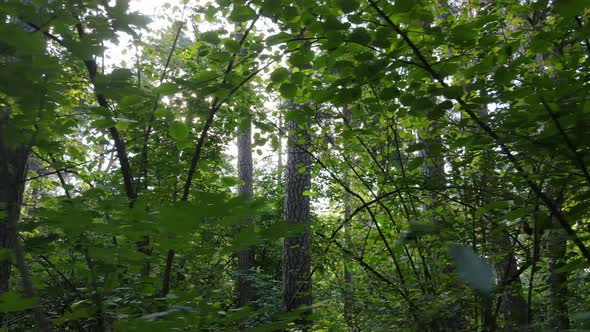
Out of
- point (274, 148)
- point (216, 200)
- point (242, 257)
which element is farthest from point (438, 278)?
point (242, 257)

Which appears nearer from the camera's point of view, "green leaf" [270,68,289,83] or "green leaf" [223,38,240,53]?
"green leaf" [223,38,240,53]

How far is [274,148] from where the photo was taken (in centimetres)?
300

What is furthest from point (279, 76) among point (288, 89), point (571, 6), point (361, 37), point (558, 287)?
point (558, 287)

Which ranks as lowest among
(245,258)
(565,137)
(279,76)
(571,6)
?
(245,258)

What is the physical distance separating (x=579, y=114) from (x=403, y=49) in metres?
0.77

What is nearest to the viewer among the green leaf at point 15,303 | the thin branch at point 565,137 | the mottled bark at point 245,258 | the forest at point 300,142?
the green leaf at point 15,303

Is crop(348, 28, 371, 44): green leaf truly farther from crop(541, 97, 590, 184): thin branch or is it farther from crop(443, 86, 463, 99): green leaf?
crop(541, 97, 590, 184): thin branch

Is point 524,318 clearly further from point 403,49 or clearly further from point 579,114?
point 403,49

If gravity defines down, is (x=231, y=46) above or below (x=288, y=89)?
above

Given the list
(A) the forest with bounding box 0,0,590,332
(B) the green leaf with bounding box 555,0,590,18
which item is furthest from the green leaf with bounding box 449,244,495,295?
(B) the green leaf with bounding box 555,0,590,18

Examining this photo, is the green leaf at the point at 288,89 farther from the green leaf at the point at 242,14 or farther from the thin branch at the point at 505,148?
the thin branch at the point at 505,148

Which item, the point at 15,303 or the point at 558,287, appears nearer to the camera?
the point at 15,303

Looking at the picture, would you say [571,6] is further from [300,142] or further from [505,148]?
[300,142]

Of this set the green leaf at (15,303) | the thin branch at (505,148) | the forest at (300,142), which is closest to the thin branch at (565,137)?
the forest at (300,142)
